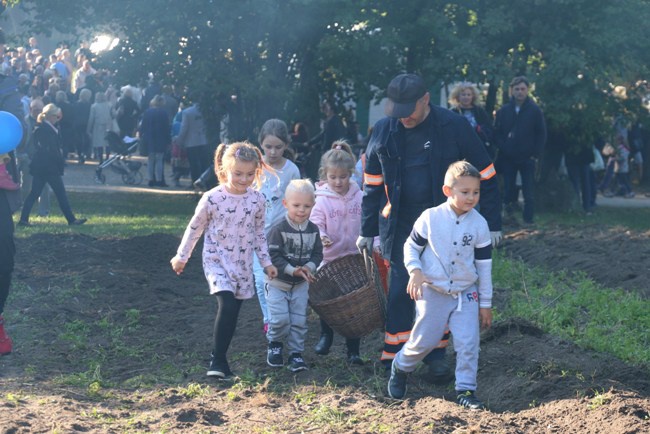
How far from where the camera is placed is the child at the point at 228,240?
6906 millimetres

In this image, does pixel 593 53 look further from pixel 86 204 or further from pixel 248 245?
pixel 248 245

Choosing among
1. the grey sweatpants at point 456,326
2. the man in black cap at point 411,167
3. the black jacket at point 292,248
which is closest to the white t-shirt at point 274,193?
the black jacket at point 292,248

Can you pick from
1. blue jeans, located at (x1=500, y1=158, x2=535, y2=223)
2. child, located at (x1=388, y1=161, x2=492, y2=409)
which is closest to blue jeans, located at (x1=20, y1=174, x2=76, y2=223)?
blue jeans, located at (x1=500, y1=158, x2=535, y2=223)

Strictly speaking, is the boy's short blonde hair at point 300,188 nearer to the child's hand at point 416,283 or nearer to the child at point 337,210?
the child at point 337,210

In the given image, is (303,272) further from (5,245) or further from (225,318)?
(5,245)

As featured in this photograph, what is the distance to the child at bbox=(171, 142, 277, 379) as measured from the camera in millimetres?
6906

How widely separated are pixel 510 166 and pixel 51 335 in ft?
28.2

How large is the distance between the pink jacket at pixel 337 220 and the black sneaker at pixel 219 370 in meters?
1.05

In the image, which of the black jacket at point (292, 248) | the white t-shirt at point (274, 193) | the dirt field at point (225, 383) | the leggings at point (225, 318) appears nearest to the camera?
the dirt field at point (225, 383)

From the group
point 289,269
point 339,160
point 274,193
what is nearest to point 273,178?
point 274,193

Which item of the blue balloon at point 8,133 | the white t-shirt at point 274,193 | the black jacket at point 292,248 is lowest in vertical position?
the black jacket at point 292,248

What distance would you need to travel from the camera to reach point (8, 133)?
24.7 feet

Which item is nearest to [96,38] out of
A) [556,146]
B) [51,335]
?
[556,146]

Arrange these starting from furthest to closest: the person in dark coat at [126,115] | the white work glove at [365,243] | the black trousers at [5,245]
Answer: the person in dark coat at [126,115]
the black trousers at [5,245]
the white work glove at [365,243]
